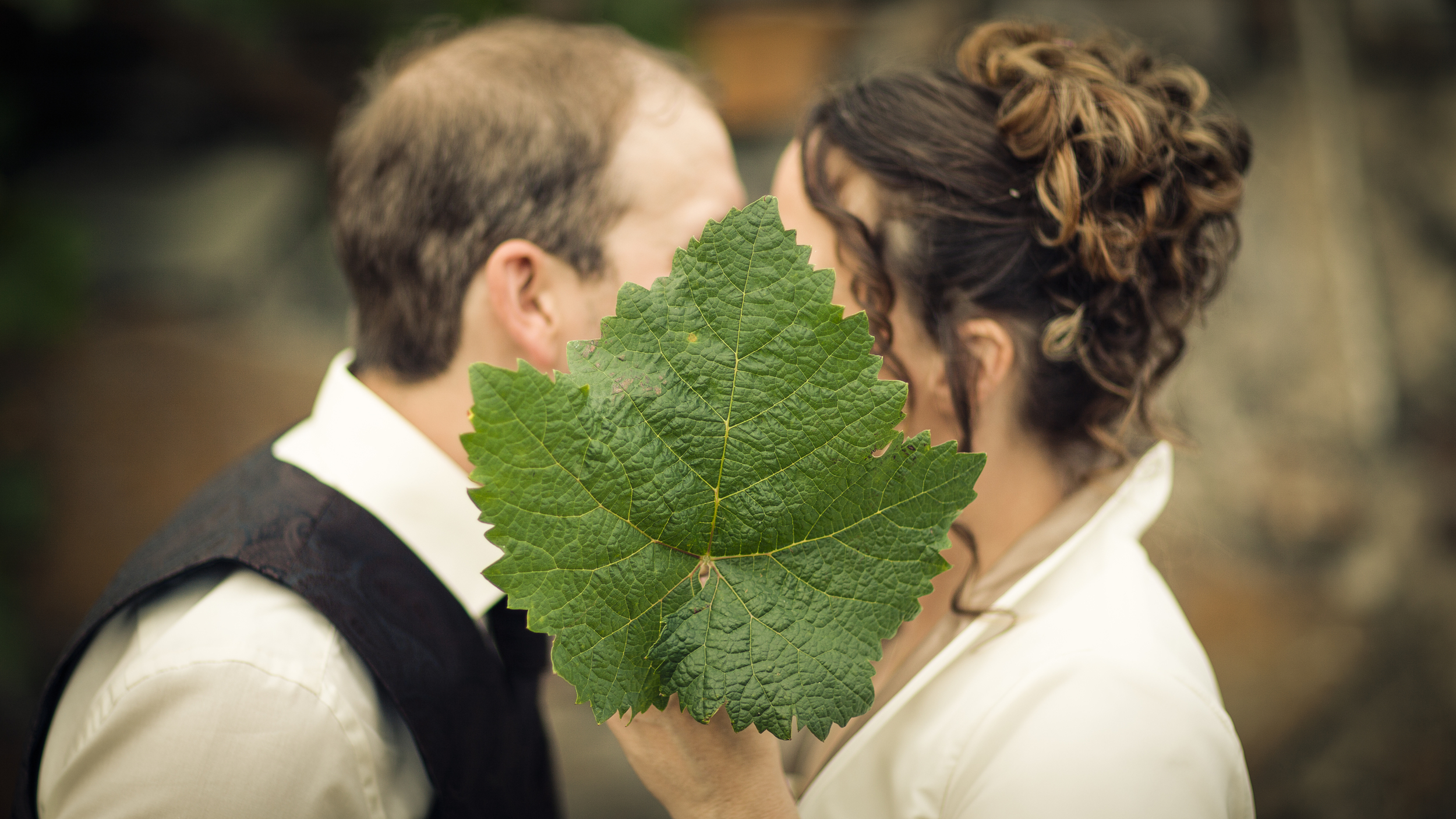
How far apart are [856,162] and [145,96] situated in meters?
4.41

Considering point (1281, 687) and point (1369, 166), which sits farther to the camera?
point (1369, 166)

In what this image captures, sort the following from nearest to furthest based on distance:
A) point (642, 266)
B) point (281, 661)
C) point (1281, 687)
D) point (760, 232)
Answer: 1. point (760, 232)
2. point (281, 661)
3. point (642, 266)
4. point (1281, 687)

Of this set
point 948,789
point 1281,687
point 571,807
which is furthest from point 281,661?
point 1281,687

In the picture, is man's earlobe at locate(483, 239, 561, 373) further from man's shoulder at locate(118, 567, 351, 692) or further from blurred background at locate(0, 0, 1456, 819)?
blurred background at locate(0, 0, 1456, 819)

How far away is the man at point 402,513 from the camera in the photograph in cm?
120

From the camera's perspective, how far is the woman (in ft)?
4.09

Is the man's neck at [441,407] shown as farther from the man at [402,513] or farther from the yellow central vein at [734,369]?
the yellow central vein at [734,369]

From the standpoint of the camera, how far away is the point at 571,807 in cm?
372

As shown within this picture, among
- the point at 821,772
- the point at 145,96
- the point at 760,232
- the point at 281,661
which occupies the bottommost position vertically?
the point at 821,772

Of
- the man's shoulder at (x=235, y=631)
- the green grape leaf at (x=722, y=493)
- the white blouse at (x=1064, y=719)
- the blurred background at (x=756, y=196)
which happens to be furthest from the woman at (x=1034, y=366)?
the blurred background at (x=756, y=196)

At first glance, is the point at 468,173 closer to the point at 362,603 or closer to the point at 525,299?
the point at 525,299

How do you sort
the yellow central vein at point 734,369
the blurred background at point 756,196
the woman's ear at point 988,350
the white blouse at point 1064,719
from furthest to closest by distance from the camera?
1. the blurred background at point 756,196
2. the woman's ear at point 988,350
3. the white blouse at point 1064,719
4. the yellow central vein at point 734,369

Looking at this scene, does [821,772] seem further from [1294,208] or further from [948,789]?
[1294,208]

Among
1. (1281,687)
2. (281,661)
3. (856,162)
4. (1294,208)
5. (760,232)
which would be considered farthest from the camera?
(1294,208)
